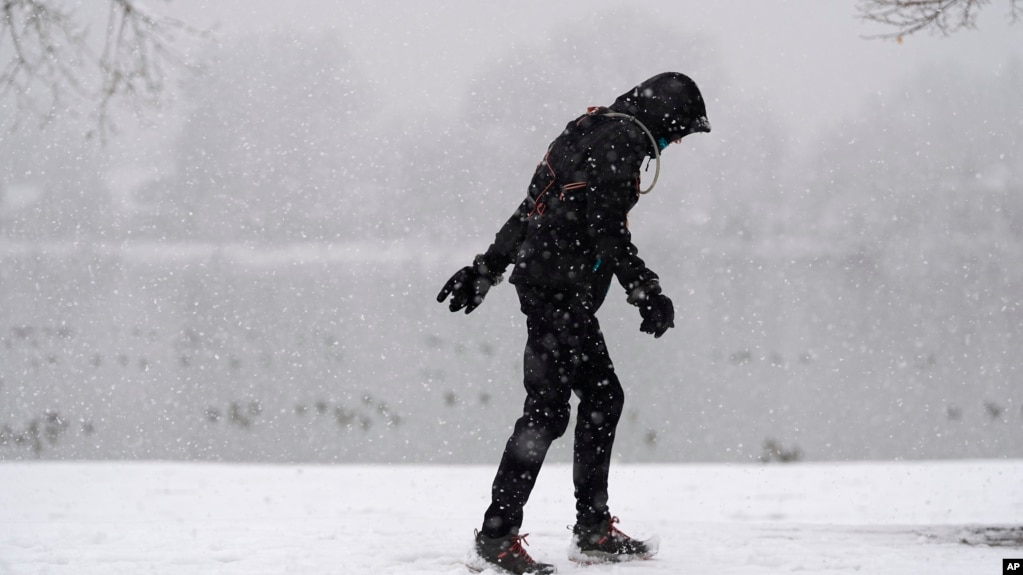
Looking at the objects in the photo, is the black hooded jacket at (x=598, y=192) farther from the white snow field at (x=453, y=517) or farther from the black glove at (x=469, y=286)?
the white snow field at (x=453, y=517)

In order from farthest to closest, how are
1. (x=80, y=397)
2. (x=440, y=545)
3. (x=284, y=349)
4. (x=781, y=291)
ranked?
1. (x=781, y=291)
2. (x=284, y=349)
3. (x=80, y=397)
4. (x=440, y=545)

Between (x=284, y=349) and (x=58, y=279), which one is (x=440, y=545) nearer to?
(x=284, y=349)

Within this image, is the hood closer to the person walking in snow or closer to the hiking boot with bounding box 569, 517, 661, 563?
the person walking in snow

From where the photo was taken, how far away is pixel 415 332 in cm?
1354

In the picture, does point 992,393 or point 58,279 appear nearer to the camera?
point 992,393

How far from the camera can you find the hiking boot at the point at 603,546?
126 inches

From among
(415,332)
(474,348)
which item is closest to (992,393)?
(474,348)

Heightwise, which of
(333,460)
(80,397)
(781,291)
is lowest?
(333,460)

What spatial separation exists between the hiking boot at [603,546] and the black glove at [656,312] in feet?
2.63

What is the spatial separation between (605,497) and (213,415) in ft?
28.3

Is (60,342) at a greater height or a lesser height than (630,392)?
greater

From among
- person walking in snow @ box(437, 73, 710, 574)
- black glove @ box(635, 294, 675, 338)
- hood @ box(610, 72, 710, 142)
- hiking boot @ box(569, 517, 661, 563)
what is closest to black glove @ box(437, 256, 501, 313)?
person walking in snow @ box(437, 73, 710, 574)

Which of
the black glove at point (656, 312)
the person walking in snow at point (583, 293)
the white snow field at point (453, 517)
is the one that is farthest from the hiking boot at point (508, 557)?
the black glove at point (656, 312)

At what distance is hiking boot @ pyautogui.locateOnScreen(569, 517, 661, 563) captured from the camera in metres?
3.20
